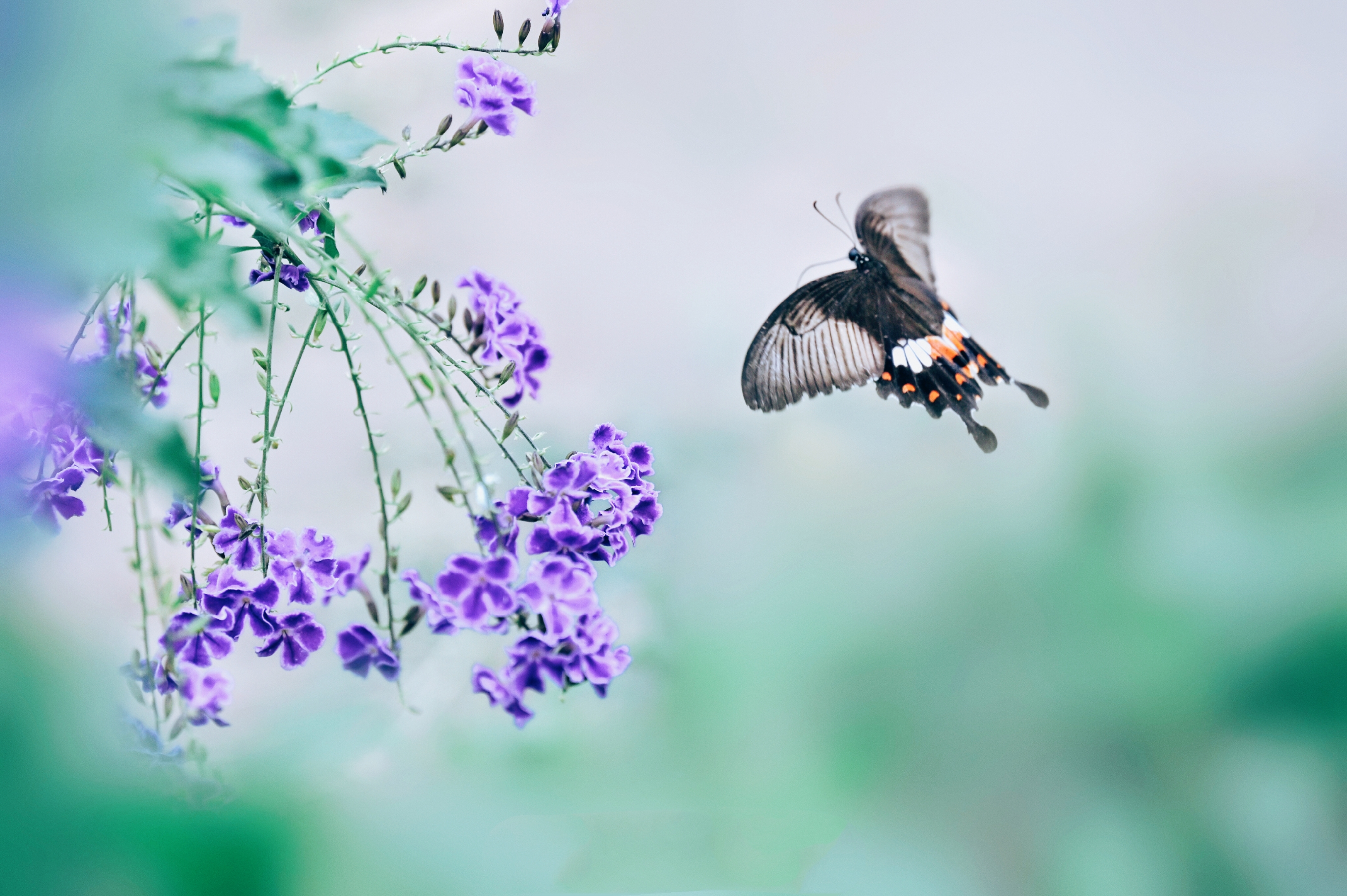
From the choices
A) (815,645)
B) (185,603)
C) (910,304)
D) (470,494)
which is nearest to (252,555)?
(185,603)

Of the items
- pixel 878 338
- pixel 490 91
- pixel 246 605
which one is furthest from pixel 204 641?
pixel 878 338

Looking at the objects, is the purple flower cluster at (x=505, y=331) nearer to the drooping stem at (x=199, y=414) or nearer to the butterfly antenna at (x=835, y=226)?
the drooping stem at (x=199, y=414)

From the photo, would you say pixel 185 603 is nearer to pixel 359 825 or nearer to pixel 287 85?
pixel 287 85

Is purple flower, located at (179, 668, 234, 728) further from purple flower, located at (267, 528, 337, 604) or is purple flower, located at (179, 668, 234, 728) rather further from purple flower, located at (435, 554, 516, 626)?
purple flower, located at (435, 554, 516, 626)

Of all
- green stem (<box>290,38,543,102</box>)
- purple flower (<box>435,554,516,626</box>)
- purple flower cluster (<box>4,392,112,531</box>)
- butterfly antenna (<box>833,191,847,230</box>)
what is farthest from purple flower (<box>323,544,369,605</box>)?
butterfly antenna (<box>833,191,847,230</box>)

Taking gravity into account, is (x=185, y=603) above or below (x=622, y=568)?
below

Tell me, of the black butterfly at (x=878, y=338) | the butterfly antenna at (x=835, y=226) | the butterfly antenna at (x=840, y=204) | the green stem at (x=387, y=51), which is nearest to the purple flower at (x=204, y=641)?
the green stem at (x=387, y=51)
